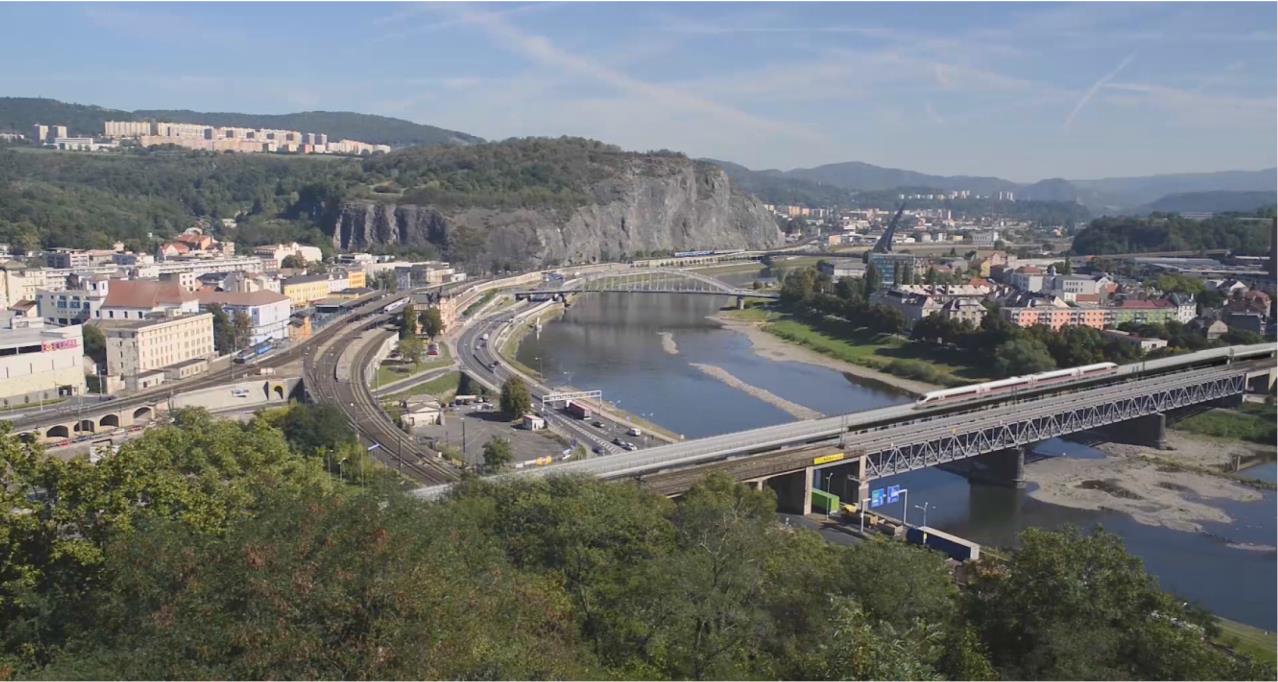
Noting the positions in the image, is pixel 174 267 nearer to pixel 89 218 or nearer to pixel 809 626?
pixel 89 218

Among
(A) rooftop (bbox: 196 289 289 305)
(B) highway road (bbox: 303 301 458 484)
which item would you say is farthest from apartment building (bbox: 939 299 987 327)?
(A) rooftop (bbox: 196 289 289 305)

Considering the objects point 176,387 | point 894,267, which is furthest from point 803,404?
point 894,267

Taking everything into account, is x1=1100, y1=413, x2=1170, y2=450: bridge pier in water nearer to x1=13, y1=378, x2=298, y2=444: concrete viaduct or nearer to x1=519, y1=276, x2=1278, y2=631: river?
x1=519, y1=276, x2=1278, y2=631: river

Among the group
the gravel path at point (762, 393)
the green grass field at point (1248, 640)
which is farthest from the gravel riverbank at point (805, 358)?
the green grass field at point (1248, 640)

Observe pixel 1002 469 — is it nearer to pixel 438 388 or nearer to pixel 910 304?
pixel 438 388

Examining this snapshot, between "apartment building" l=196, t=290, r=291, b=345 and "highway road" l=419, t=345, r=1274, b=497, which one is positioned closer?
"highway road" l=419, t=345, r=1274, b=497

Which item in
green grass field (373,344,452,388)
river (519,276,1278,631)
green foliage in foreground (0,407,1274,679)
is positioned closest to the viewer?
green foliage in foreground (0,407,1274,679)

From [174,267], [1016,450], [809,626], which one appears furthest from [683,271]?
[809,626]
